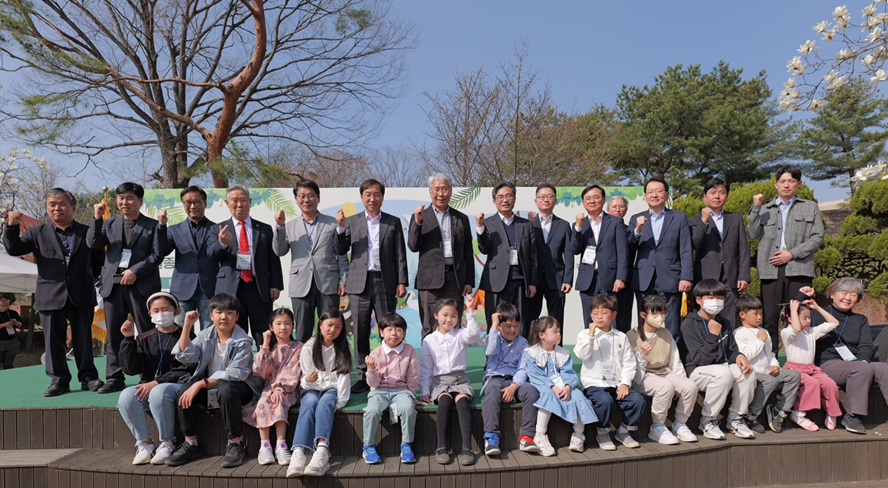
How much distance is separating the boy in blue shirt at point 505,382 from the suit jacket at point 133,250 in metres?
2.69

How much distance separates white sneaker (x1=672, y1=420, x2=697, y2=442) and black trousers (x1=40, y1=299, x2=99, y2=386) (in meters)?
4.28

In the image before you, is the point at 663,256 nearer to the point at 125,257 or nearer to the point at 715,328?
the point at 715,328

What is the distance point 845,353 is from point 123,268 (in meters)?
5.67

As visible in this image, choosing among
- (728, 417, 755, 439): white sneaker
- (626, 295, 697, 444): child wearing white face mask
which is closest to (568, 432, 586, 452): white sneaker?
(626, 295, 697, 444): child wearing white face mask

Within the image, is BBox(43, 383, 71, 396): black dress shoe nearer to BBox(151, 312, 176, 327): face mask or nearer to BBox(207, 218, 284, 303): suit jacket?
BBox(151, 312, 176, 327): face mask

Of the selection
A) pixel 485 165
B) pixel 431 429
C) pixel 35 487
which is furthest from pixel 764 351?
pixel 485 165

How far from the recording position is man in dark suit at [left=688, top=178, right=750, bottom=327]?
420cm

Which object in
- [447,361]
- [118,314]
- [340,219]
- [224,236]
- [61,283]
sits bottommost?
[447,361]

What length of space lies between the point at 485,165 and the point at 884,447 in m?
8.15

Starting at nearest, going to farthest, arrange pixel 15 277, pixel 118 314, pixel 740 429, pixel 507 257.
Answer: pixel 740 429 < pixel 118 314 < pixel 507 257 < pixel 15 277

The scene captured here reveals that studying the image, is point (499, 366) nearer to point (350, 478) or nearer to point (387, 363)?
point (387, 363)

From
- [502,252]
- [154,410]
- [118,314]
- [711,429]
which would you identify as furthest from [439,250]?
[118,314]

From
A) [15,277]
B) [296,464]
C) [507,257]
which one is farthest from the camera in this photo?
[15,277]

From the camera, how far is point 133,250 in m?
3.83
